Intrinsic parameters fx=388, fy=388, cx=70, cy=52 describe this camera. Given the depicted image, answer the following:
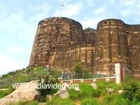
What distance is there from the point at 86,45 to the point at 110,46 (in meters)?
3.01

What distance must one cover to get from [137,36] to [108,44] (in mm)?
3190

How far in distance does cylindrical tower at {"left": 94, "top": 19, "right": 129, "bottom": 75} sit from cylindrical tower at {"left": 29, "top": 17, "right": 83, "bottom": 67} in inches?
140

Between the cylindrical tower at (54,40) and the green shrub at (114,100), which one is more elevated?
the cylindrical tower at (54,40)

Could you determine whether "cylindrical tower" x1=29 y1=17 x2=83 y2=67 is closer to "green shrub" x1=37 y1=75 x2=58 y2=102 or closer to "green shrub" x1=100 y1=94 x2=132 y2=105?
"green shrub" x1=37 y1=75 x2=58 y2=102

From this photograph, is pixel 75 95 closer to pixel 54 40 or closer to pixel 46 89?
pixel 46 89

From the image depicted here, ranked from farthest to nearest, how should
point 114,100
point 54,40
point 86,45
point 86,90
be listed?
point 54,40
point 86,45
point 86,90
point 114,100

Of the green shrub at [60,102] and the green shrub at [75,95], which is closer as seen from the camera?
the green shrub at [60,102]

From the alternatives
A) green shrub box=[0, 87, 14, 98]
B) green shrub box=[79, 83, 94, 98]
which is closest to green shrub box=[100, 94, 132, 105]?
green shrub box=[79, 83, 94, 98]

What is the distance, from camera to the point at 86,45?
37875 millimetres

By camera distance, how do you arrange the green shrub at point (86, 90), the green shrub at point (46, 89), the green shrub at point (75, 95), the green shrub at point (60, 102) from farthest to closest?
1. the green shrub at point (46, 89)
2. the green shrub at point (86, 90)
3. the green shrub at point (75, 95)
4. the green shrub at point (60, 102)

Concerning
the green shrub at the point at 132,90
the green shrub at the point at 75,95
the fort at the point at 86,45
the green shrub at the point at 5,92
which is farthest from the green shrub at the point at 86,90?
the fort at the point at 86,45

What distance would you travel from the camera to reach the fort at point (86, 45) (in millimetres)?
35531

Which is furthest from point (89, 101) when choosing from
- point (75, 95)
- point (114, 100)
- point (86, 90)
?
point (86, 90)

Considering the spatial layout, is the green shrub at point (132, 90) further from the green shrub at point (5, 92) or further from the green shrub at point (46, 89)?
the green shrub at point (5, 92)
